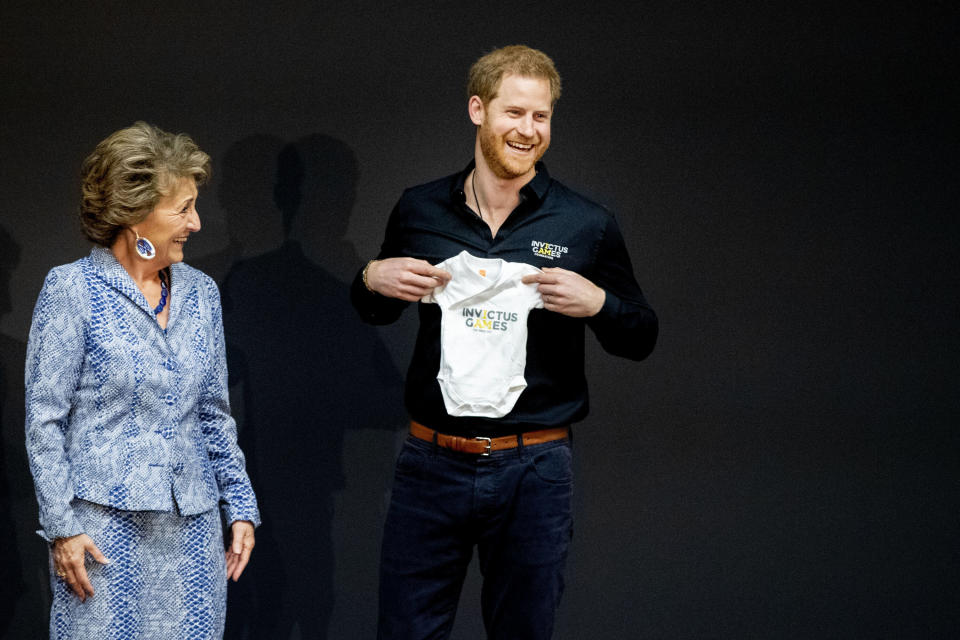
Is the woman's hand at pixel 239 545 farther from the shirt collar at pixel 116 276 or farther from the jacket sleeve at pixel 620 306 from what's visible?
the jacket sleeve at pixel 620 306

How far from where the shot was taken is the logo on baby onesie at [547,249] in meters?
2.60

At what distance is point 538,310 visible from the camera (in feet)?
8.57

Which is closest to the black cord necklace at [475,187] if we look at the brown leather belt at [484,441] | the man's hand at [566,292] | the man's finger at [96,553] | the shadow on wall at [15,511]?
the man's hand at [566,292]

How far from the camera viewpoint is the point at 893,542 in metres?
3.57

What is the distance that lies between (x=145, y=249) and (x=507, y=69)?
941mm

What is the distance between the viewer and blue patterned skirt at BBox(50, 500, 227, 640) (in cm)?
228

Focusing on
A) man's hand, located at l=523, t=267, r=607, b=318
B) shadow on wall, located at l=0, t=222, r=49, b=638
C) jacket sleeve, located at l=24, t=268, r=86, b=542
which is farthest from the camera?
shadow on wall, located at l=0, t=222, r=49, b=638

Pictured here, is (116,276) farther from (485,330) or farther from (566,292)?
(566,292)

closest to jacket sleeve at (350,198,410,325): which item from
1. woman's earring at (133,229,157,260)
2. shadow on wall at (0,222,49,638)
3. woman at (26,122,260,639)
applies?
woman at (26,122,260,639)

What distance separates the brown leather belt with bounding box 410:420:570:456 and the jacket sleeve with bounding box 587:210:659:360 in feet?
0.88

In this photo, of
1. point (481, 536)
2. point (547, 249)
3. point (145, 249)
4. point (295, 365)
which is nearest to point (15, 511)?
point (295, 365)

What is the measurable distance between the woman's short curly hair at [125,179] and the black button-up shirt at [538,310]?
564 millimetres

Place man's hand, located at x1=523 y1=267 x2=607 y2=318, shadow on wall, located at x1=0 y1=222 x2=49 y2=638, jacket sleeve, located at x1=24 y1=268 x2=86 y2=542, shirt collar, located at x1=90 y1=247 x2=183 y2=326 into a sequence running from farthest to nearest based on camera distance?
1. shadow on wall, located at x1=0 y1=222 x2=49 y2=638
2. man's hand, located at x1=523 y1=267 x2=607 y2=318
3. shirt collar, located at x1=90 y1=247 x2=183 y2=326
4. jacket sleeve, located at x1=24 y1=268 x2=86 y2=542

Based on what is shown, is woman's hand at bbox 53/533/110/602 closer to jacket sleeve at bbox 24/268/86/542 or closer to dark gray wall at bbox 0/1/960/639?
jacket sleeve at bbox 24/268/86/542
